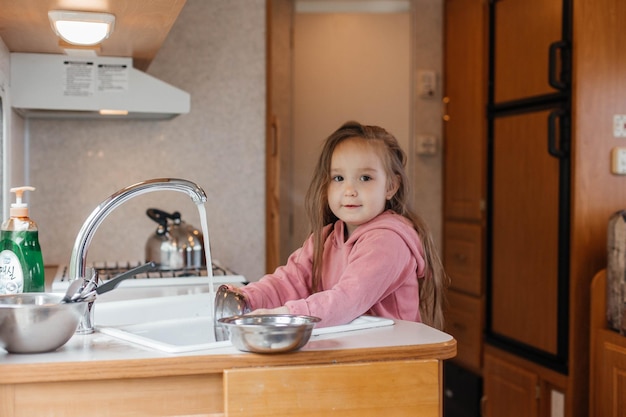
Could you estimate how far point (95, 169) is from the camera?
289 cm

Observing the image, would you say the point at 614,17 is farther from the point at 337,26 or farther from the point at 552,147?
the point at 337,26

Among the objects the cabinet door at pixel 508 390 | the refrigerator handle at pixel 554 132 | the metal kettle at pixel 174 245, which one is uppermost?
the refrigerator handle at pixel 554 132

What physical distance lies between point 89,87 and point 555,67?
1676mm

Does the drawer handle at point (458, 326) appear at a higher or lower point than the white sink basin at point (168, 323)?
lower

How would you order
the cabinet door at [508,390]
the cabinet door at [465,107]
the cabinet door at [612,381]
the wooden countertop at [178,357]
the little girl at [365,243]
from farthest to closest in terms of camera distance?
the cabinet door at [465,107], the cabinet door at [508,390], the cabinet door at [612,381], the little girl at [365,243], the wooden countertop at [178,357]

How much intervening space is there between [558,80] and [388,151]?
4.63ft

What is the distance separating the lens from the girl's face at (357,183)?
1.78 metres

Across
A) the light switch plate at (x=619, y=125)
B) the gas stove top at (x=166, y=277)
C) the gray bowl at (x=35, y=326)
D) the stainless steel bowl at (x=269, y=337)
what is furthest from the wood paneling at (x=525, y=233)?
the gray bowl at (x=35, y=326)

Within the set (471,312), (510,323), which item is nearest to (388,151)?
(510,323)

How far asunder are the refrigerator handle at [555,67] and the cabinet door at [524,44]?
1.1 inches

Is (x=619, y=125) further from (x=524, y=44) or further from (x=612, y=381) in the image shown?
(x=612, y=381)

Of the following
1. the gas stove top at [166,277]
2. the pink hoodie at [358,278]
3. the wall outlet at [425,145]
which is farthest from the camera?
the wall outlet at [425,145]

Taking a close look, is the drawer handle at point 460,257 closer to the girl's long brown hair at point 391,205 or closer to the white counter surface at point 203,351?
the girl's long brown hair at point 391,205

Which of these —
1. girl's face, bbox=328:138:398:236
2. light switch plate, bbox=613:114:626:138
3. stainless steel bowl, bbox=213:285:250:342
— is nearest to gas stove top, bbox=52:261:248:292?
girl's face, bbox=328:138:398:236
